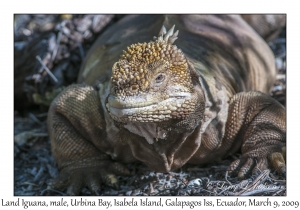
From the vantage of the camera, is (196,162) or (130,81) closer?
(130,81)

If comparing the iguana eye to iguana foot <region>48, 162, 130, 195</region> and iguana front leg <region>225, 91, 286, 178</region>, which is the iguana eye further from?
iguana foot <region>48, 162, 130, 195</region>

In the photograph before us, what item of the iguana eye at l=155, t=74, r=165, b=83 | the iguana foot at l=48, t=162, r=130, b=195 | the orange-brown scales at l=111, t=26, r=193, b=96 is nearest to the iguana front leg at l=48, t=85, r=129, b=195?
the iguana foot at l=48, t=162, r=130, b=195

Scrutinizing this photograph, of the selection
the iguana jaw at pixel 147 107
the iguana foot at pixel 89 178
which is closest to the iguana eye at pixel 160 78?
the iguana jaw at pixel 147 107

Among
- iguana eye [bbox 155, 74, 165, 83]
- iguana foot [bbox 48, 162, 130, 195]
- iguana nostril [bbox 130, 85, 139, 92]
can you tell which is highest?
iguana eye [bbox 155, 74, 165, 83]

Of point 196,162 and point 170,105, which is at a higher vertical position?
point 170,105

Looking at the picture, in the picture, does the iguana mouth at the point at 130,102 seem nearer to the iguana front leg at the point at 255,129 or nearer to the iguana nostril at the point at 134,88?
the iguana nostril at the point at 134,88

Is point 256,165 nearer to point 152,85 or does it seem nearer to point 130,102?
point 152,85

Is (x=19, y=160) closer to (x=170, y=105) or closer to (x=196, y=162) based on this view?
(x=196, y=162)

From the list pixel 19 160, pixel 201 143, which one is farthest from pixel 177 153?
pixel 19 160
